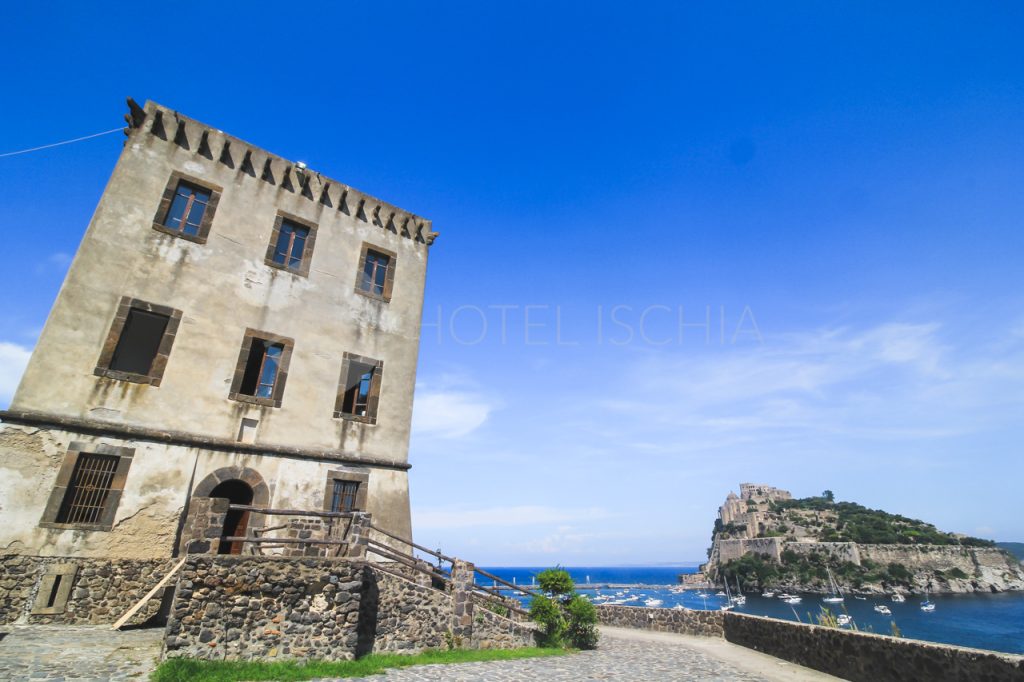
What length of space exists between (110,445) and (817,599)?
321ft

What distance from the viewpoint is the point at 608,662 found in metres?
12.7

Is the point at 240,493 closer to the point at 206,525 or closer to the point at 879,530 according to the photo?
the point at 206,525

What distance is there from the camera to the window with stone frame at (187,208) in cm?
1488

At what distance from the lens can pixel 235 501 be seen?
1434cm

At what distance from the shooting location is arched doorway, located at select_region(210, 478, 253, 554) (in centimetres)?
1390

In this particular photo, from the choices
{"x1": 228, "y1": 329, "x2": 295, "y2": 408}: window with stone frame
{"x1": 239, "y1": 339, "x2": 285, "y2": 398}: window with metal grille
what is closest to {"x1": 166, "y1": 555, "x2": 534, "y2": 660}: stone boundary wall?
{"x1": 228, "y1": 329, "x2": 295, "y2": 408}: window with stone frame

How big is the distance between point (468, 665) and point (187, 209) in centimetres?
1640

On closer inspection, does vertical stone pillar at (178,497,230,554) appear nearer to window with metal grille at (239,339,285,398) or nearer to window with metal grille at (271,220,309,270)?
window with metal grille at (239,339,285,398)

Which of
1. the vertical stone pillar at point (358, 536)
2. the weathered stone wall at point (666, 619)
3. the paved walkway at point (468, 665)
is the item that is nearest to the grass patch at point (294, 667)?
the paved walkway at point (468, 665)

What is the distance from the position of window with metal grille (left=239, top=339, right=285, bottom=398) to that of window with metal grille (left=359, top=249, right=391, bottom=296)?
434 centimetres

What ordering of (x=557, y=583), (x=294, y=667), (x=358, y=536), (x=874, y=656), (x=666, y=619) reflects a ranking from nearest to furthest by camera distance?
(x=294, y=667)
(x=874, y=656)
(x=358, y=536)
(x=557, y=583)
(x=666, y=619)

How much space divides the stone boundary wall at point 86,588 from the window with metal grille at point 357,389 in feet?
21.6

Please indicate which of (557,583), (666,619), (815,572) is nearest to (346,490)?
(557,583)

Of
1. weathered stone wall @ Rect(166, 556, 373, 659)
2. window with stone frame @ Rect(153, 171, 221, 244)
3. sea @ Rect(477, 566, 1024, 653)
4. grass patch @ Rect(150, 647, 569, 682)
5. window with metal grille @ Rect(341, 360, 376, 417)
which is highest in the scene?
window with stone frame @ Rect(153, 171, 221, 244)
